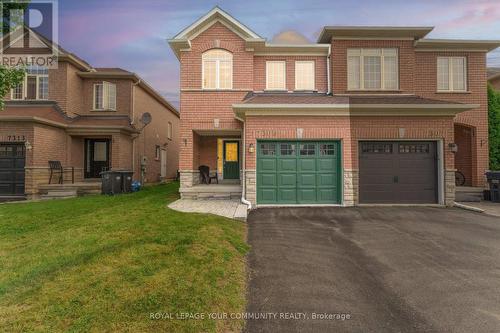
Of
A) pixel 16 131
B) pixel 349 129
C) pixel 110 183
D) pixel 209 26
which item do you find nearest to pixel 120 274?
pixel 349 129

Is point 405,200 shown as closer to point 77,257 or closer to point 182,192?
point 182,192

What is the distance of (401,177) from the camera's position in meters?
10.7

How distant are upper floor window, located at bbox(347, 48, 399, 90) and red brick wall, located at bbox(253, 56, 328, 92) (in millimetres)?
1243

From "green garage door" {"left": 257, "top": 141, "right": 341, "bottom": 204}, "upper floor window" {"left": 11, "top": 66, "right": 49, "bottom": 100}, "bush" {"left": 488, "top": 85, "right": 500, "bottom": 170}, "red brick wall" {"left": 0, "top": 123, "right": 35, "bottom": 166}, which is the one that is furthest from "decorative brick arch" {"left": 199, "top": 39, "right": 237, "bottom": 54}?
"bush" {"left": 488, "top": 85, "right": 500, "bottom": 170}

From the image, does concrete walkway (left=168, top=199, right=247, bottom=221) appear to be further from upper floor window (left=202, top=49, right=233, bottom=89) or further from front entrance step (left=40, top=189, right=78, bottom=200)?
front entrance step (left=40, top=189, right=78, bottom=200)

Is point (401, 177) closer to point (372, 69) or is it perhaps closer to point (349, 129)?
point (349, 129)

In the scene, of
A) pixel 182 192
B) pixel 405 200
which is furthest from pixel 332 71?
pixel 182 192

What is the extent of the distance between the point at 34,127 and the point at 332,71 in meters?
15.4

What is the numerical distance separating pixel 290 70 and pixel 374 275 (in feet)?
37.6

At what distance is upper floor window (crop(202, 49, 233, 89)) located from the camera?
12.9 meters

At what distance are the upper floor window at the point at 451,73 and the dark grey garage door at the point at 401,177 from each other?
5400 millimetres

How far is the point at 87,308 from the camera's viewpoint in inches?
127

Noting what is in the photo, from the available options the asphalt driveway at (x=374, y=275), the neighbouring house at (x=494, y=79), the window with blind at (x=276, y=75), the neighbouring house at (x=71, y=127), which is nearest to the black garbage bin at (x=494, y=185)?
the asphalt driveway at (x=374, y=275)

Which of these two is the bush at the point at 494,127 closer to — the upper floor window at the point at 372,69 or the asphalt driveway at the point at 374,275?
the upper floor window at the point at 372,69
